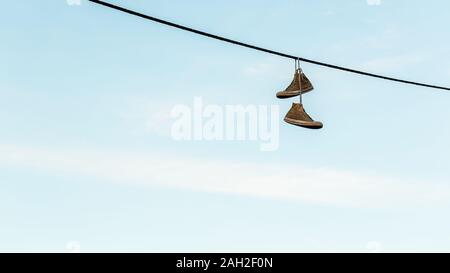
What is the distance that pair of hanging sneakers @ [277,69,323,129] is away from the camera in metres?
6.99

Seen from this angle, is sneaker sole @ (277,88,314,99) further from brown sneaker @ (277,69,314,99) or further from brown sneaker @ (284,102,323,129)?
brown sneaker @ (284,102,323,129)

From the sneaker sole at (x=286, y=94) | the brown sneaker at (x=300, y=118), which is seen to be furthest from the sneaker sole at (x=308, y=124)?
the sneaker sole at (x=286, y=94)

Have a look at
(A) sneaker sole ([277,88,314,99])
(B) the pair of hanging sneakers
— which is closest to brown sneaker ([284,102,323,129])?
(B) the pair of hanging sneakers

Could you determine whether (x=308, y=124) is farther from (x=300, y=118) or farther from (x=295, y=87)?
(x=295, y=87)

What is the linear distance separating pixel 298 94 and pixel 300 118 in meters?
0.32

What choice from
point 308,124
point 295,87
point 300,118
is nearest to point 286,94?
point 295,87

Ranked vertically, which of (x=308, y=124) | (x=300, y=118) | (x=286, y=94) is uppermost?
(x=286, y=94)

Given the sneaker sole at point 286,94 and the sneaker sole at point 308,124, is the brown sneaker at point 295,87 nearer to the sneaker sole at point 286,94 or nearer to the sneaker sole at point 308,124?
the sneaker sole at point 286,94

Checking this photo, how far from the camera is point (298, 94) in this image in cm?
713

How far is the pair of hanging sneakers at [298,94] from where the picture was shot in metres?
6.99

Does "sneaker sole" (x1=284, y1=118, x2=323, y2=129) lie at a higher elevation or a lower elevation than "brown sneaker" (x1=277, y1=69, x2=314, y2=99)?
lower
